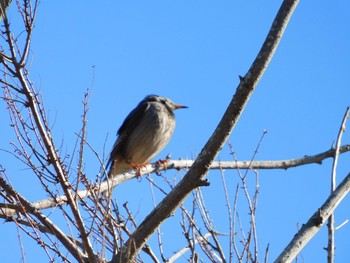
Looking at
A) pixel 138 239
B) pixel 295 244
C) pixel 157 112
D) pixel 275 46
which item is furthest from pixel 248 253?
pixel 157 112

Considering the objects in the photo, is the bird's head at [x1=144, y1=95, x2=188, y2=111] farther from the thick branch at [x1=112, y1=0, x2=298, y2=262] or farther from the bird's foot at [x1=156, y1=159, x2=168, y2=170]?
the thick branch at [x1=112, y1=0, x2=298, y2=262]

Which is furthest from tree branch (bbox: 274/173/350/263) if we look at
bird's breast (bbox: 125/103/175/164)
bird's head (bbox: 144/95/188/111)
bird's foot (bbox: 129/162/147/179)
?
bird's head (bbox: 144/95/188/111)

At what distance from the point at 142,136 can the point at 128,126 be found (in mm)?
375

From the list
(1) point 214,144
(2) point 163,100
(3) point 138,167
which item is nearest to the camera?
(1) point 214,144

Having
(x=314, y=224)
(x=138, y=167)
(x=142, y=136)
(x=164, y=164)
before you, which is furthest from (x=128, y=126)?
(x=314, y=224)

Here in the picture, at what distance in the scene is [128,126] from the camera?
893cm

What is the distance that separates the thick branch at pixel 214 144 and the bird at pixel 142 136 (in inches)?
188

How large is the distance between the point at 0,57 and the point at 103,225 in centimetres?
122

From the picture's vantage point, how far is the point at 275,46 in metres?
3.36

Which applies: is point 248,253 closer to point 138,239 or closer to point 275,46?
point 138,239

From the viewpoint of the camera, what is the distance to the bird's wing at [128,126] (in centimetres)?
875

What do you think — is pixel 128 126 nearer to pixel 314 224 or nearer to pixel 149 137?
pixel 149 137

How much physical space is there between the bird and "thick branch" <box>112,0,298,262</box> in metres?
4.78

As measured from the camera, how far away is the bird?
866 cm
